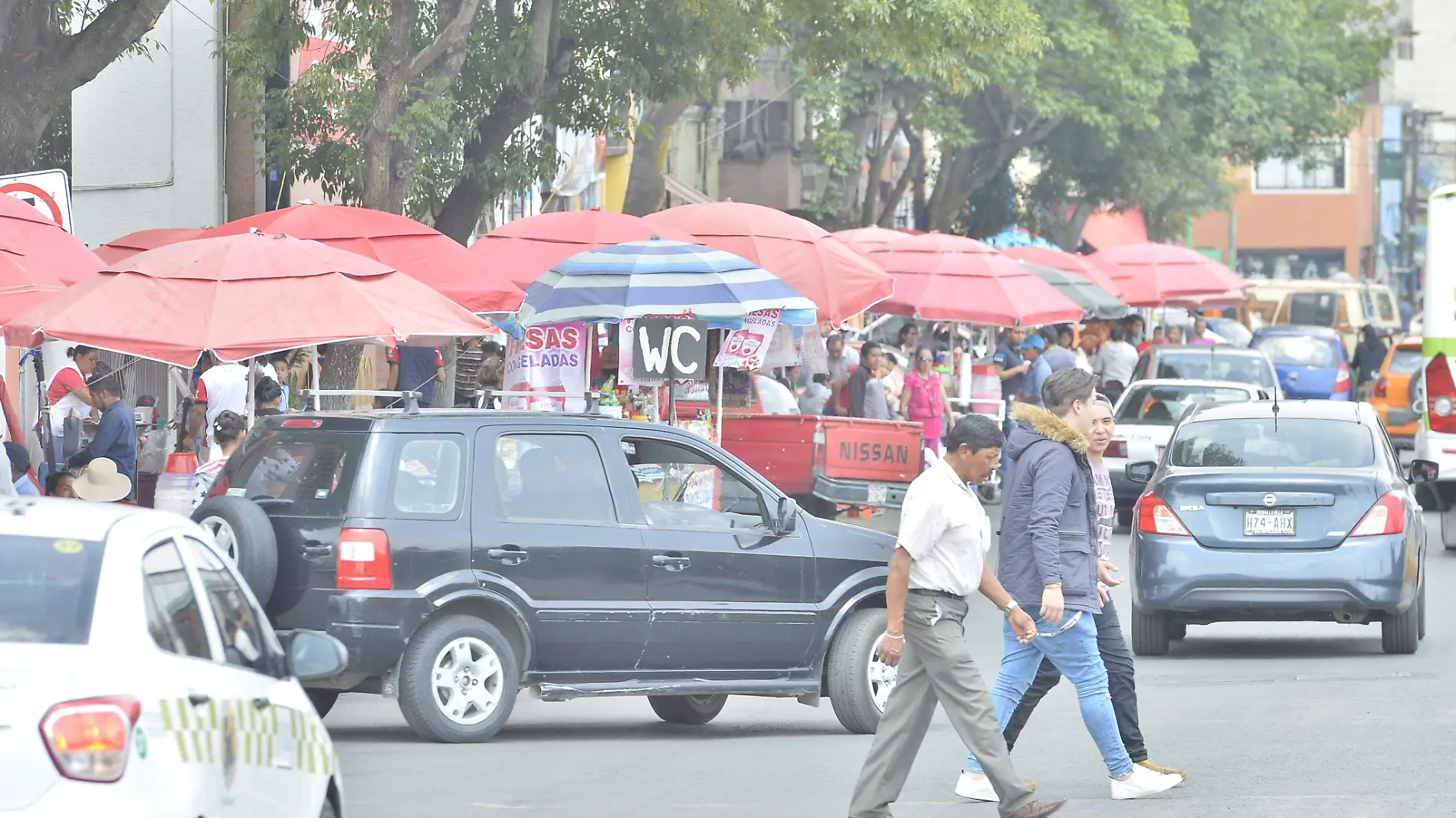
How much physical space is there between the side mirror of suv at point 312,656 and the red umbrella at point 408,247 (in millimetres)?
9135

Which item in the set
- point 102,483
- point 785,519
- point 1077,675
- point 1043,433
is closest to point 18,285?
point 102,483

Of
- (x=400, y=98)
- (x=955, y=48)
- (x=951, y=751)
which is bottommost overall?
(x=951, y=751)

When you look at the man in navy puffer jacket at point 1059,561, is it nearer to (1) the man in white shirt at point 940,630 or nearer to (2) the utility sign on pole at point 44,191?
(1) the man in white shirt at point 940,630

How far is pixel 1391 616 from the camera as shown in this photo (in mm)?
12961

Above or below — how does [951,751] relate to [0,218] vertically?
below

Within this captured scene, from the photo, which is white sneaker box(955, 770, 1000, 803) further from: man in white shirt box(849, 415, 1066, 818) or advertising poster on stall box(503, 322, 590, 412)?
advertising poster on stall box(503, 322, 590, 412)

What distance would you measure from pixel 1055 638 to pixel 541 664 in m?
2.83

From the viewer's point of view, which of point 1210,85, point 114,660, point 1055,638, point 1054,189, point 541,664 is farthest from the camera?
point 1054,189

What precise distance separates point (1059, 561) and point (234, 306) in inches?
217

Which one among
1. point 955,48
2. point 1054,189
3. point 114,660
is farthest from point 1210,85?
point 114,660

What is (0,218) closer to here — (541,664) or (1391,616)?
(541,664)

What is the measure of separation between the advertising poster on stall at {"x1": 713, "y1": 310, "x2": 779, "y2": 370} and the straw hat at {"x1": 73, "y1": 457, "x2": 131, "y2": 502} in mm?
4401

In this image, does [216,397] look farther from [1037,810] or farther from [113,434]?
[1037,810]

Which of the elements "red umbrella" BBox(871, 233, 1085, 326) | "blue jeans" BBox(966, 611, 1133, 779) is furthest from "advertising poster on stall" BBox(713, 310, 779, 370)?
"blue jeans" BBox(966, 611, 1133, 779)
